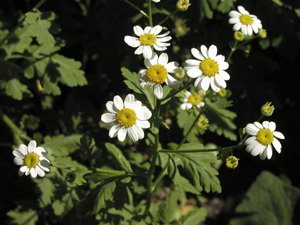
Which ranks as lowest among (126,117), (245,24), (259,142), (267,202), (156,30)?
(267,202)

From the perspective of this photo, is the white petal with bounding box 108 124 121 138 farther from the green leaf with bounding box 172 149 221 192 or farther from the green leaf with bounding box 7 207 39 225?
the green leaf with bounding box 7 207 39 225

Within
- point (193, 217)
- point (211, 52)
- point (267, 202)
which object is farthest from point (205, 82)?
point (267, 202)

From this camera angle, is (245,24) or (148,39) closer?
(148,39)

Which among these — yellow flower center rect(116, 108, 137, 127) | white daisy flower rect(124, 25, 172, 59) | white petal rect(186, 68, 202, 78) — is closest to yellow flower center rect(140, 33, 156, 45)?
white daisy flower rect(124, 25, 172, 59)

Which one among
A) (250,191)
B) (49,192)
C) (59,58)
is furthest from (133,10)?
(250,191)

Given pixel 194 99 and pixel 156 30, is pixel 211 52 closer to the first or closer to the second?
pixel 156 30

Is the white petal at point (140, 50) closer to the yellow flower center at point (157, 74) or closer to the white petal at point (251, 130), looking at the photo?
the yellow flower center at point (157, 74)
